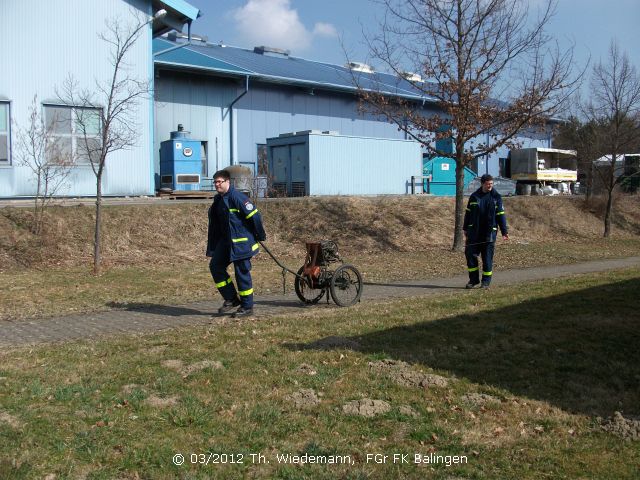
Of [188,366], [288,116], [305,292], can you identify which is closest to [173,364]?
[188,366]

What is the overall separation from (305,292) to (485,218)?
3716 millimetres

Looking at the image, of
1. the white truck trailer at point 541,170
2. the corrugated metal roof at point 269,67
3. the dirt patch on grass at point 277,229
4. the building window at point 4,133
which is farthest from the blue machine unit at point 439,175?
the building window at point 4,133

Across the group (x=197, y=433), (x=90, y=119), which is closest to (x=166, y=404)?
(x=197, y=433)

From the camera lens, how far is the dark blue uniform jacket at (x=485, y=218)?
1161 cm

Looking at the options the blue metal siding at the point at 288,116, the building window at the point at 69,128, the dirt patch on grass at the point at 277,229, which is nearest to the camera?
the dirt patch on grass at the point at 277,229

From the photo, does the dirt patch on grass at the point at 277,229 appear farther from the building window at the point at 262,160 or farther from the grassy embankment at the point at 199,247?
the building window at the point at 262,160

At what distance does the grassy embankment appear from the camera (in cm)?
1105

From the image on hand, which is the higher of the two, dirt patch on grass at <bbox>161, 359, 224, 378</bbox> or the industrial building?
the industrial building

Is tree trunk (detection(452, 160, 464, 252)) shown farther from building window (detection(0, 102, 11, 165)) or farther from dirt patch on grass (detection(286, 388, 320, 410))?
dirt patch on grass (detection(286, 388, 320, 410))

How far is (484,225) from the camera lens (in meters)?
11.7

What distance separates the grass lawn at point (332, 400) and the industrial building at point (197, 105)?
354 inches

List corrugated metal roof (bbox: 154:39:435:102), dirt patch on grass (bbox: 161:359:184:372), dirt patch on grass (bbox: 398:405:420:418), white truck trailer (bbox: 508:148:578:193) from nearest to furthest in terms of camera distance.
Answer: dirt patch on grass (bbox: 398:405:420:418) < dirt patch on grass (bbox: 161:359:184:372) < corrugated metal roof (bbox: 154:39:435:102) < white truck trailer (bbox: 508:148:578:193)

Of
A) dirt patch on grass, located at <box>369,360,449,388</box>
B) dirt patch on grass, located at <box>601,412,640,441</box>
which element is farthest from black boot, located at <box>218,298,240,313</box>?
dirt patch on grass, located at <box>601,412,640,441</box>

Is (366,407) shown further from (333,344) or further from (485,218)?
(485,218)
